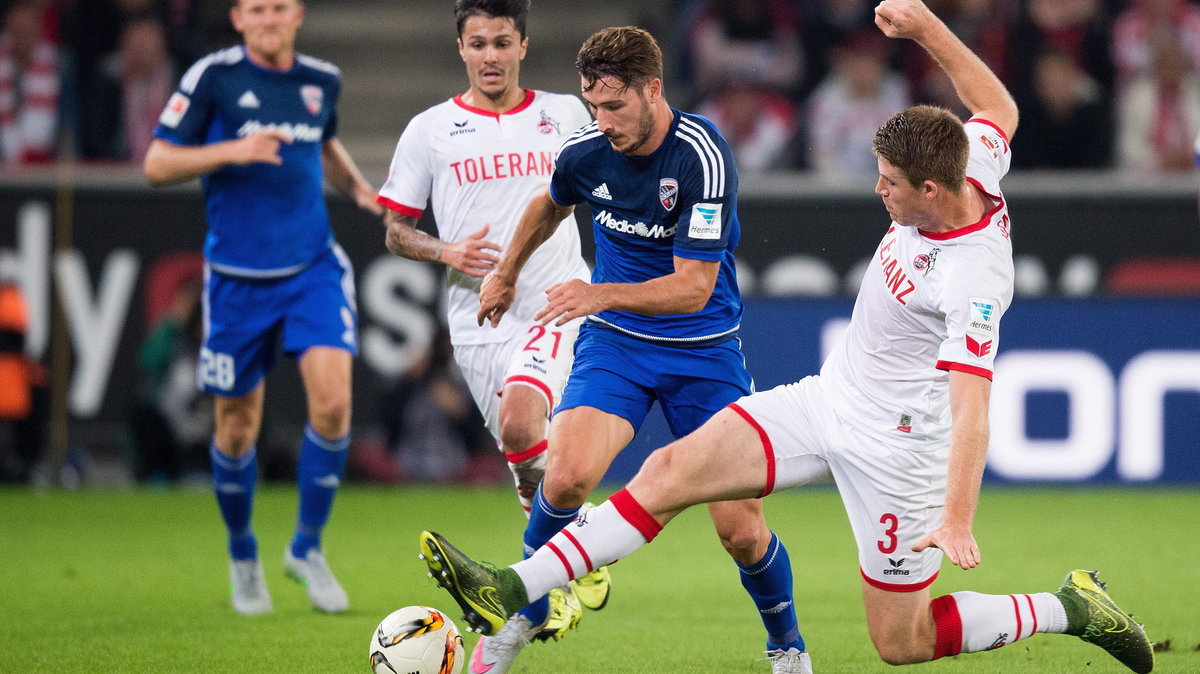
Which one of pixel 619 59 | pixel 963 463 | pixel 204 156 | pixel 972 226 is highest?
pixel 619 59

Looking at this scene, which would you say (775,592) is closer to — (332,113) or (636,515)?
(636,515)

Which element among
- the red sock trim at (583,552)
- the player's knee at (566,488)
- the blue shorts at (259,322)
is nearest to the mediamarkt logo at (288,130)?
the blue shorts at (259,322)

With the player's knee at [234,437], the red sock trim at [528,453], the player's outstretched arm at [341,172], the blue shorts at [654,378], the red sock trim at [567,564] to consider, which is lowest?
the player's knee at [234,437]

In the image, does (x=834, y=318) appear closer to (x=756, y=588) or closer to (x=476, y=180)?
(x=476, y=180)

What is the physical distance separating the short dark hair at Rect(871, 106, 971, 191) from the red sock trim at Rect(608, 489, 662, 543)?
4.33 ft

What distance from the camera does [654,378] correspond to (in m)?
5.59

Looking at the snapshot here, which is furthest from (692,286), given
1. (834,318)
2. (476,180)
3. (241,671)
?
(834,318)

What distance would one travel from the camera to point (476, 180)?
6578 mm

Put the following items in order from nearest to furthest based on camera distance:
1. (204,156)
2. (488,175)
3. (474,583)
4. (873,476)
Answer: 1. (474,583)
2. (873,476)
3. (488,175)
4. (204,156)

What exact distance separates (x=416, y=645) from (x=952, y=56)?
2.77 metres

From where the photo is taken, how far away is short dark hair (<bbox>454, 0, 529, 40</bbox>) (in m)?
6.44

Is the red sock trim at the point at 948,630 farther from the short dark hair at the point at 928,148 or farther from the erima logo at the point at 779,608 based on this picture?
the short dark hair at the point at 928,148

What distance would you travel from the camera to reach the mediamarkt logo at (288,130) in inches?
291

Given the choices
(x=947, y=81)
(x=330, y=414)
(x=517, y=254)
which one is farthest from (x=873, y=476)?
(x=947, y=81)
